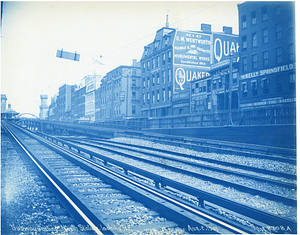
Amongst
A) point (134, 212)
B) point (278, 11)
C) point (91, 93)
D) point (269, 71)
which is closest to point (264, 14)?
point (278, 11)

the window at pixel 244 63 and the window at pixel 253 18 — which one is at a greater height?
the window at pixel 253 18

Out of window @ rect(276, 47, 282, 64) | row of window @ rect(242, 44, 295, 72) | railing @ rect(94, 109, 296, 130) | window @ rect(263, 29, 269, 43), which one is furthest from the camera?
window @ rect(263, 29, 269, 43)

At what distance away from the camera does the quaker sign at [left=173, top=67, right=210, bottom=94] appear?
4253cm

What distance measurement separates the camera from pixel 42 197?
7.09 meters

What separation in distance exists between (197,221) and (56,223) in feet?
8.06

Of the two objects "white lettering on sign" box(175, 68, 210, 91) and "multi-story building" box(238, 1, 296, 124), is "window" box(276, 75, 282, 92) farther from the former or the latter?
"white lettering on sign" box(175, 68, 210, 91)

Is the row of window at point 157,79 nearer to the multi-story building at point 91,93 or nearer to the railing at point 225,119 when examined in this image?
the railing at point 225,119

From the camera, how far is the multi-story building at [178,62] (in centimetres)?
3766

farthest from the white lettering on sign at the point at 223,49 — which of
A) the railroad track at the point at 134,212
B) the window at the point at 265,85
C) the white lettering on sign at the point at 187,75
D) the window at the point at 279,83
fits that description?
the railroad track at the point at 134,212

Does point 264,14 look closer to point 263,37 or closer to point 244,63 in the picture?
point 263,37

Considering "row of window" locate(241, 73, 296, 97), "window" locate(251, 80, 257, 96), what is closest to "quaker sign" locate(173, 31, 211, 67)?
"row of window" locate(241, 73, 296, 97)

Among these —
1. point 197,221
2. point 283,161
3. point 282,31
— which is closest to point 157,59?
point 282,31

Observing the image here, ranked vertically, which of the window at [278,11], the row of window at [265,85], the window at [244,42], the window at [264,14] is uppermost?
the window at [264,14]

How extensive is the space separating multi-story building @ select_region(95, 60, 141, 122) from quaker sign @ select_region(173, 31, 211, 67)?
19.1m
